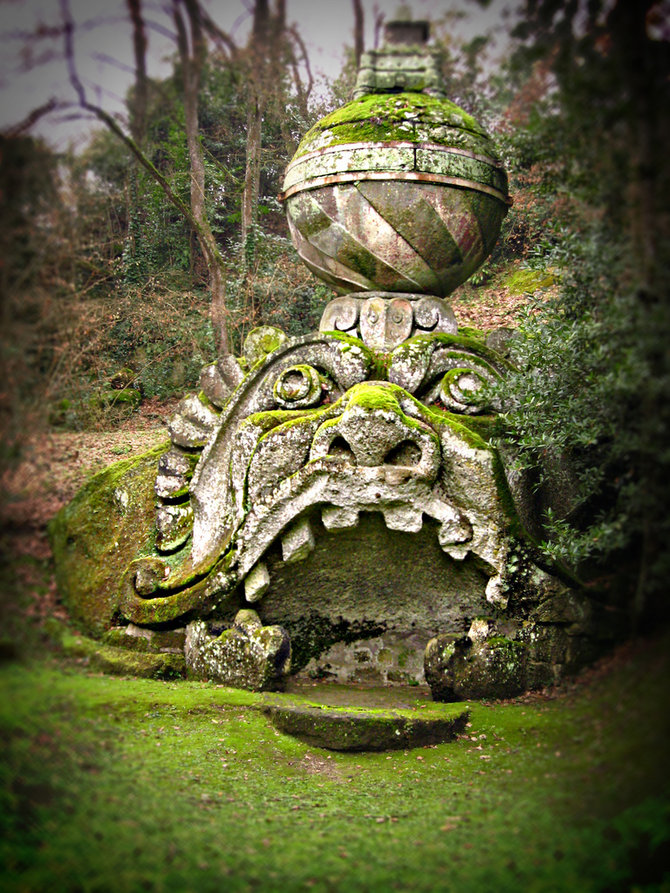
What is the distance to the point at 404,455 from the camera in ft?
13.6

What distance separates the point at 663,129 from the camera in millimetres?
2193

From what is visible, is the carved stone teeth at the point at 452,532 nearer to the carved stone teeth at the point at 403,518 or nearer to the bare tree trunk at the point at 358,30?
the carved stone teeth at the point at 403,518

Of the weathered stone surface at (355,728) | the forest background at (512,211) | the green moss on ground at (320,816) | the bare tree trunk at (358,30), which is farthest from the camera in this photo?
the weathered stone surface at (355,728)

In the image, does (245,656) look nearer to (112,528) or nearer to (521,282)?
(112,528)

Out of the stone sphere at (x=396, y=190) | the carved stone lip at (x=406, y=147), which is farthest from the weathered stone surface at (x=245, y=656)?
the carved stone lip at (x=406, y=147)

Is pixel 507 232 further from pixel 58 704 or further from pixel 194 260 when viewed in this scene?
pixel 58 704

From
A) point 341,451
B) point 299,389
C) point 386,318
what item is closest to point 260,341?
point 299,389

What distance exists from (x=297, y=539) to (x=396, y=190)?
92.0 inches

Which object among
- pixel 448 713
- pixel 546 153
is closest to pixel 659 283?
pixel 546 153

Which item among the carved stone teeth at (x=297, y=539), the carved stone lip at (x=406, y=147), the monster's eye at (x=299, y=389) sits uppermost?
the carved stone lip at (x=406, y=147)

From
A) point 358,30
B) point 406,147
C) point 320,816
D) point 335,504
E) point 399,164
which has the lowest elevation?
point 320,816

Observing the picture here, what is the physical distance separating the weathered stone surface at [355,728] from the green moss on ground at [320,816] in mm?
756

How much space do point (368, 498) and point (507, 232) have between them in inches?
130

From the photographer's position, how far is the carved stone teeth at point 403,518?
413 cm
